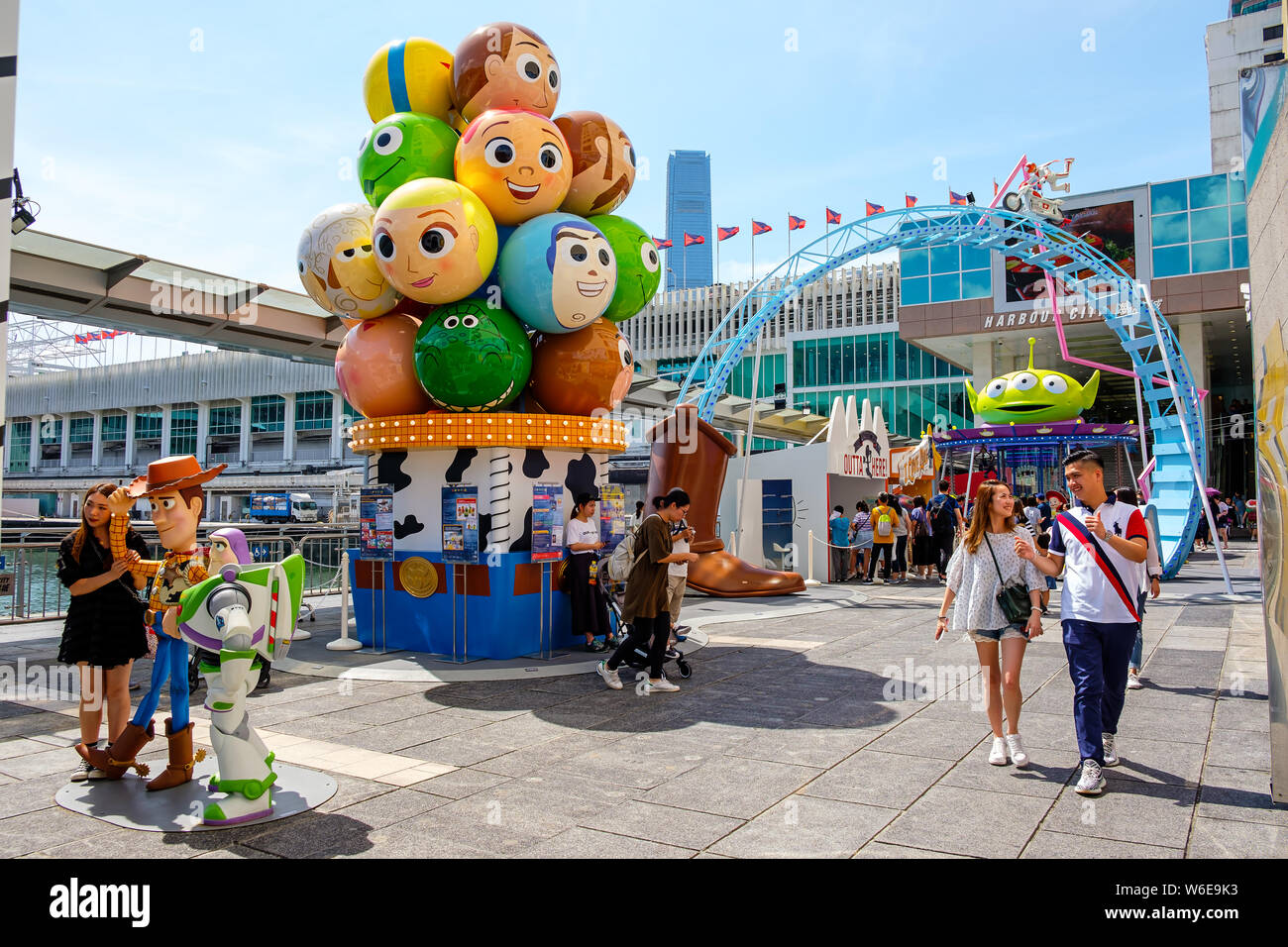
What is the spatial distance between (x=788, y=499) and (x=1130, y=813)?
1435 cm

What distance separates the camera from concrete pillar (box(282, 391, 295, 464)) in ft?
194

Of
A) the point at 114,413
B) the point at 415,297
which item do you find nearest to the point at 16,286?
the point at 415,297

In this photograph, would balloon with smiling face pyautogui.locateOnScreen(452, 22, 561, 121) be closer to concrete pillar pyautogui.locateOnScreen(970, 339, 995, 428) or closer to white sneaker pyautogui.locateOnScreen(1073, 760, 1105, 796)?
white sneaker pyautogui.locateOnScreen(1073, 760, 1105, 796)

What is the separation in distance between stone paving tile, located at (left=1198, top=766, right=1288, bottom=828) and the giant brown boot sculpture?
9217mm

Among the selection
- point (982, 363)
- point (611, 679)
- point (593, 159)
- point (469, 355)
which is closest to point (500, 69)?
point (593, 159)

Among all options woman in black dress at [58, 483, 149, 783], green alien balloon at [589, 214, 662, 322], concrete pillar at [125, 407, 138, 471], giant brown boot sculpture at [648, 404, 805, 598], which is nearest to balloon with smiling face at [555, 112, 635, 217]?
green alien balloon at [589, 214, 662, 322]

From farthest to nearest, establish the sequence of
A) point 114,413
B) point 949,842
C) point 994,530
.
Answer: point 114,413 < point 994,530 < point 949,842

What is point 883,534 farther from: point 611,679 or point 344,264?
point 344,264

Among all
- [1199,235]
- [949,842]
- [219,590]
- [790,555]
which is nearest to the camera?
[949,842]

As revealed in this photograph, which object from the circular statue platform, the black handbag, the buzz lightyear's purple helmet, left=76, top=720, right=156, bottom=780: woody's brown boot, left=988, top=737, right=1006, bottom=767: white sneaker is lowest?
the circular statue platform

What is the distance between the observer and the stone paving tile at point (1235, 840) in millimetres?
4078

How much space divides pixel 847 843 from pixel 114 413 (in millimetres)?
75720
